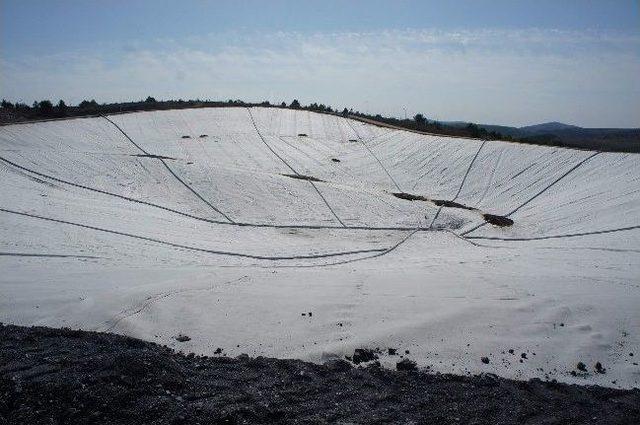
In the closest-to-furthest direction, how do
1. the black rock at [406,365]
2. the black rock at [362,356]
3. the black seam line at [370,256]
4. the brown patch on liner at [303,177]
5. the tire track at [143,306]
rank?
the black rock at [406,365] → the black rock at [362,356] → the tire track at [143,306] → the black seam line at [370,256] → the brown patch on liner at [303,177]

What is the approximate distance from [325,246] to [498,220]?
5.28 meters

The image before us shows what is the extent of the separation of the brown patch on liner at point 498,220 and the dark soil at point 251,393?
8.46 metres

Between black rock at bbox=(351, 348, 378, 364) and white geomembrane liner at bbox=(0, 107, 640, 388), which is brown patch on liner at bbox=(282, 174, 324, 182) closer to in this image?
white geomembrane liner at bbox=(0, 107, 640, 388)

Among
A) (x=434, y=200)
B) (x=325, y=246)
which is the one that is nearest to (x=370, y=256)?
(x=325, y=246)

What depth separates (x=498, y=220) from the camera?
13.1 m

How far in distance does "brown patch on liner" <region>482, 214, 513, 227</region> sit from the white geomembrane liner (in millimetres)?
289

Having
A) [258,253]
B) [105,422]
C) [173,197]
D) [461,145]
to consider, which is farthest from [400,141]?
[105,422]

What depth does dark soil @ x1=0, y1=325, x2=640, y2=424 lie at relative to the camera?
410 centimetres

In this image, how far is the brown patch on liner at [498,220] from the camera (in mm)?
12775

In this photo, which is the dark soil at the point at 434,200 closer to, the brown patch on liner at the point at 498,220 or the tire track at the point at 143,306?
the brown patch on liner at the point at 498,220

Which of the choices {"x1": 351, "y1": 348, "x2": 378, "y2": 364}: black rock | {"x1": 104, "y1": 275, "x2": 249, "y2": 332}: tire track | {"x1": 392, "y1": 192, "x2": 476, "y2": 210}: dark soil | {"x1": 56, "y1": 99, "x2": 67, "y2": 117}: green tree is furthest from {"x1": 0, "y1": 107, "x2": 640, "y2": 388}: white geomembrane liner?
{"x1": 56, "y1": 99, "x2": 67, "y2": 117}: green tree

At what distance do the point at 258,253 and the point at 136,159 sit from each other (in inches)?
318

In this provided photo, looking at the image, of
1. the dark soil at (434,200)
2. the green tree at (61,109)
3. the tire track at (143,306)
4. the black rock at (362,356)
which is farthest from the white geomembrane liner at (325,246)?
the green tree at (61,109)

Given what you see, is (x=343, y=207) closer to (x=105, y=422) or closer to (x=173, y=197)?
(x=173, y=197)
